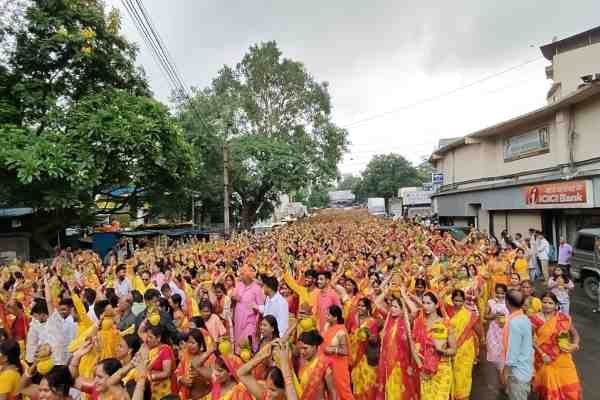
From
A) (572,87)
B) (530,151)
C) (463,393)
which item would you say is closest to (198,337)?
(463,393)

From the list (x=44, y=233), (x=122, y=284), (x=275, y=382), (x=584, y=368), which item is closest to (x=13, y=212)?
(x=44, y=233)

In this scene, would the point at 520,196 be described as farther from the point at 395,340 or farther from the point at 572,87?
the point at 395,340

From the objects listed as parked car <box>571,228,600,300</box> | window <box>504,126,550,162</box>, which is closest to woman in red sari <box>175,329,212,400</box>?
parked car <box>571,228,600,300</box>

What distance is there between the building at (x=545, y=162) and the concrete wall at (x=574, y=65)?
4 cm

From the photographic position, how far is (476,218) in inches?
814

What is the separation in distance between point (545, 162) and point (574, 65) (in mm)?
7020

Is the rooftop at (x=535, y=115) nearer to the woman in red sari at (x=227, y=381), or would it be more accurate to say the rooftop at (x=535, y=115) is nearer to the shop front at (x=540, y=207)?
the shop front at (x=540, y=207)

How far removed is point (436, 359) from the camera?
378cm

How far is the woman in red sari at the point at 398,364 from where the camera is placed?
396cm

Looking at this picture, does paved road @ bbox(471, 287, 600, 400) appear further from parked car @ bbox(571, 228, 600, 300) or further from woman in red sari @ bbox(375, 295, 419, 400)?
woman in red sari @ bbox(375, 295, 419, 400)

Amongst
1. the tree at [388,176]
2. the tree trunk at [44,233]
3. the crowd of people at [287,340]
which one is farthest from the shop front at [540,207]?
the tree at [388,176]

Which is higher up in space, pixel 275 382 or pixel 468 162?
pixel 468 162

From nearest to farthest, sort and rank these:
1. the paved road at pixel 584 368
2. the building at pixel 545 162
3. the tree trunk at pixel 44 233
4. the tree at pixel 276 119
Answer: the paved road at pixel 584 368
the building at pixel 545 162
the tree trunk at pixel 44 233
the tree at pixel 276 119

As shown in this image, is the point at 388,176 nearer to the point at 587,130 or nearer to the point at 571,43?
the point at 571,43
